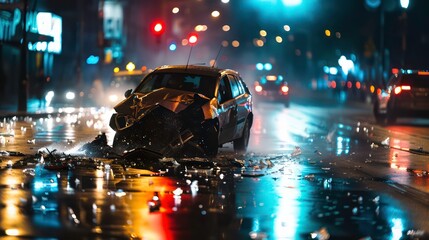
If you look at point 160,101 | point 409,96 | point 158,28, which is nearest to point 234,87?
point 160,101

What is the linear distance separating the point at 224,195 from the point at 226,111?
6.38m

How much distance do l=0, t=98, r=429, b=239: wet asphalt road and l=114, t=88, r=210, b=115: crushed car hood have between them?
3.44 ft

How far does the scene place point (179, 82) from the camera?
62.2ft

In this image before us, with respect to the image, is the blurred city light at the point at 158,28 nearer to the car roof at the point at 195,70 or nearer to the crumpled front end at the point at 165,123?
the car roof at the point at 195,70

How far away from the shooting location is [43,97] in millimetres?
43031

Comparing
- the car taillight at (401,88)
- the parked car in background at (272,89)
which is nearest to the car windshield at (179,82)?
the car taillight at (401,88)

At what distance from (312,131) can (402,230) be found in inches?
736

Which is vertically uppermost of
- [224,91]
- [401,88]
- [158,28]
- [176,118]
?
[158,28]

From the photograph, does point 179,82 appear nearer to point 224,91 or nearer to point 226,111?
point 224,91

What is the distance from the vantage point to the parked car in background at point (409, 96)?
32.8m

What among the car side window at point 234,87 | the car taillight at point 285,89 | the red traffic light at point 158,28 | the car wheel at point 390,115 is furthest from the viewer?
the car taillight at point 285,89

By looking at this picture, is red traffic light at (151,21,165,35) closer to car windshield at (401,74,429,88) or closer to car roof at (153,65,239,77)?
car windshield at (401,74,429,88)

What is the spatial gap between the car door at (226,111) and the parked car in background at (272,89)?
3199 centimetres

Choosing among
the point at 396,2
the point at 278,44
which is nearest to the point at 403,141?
the point at 396,2
